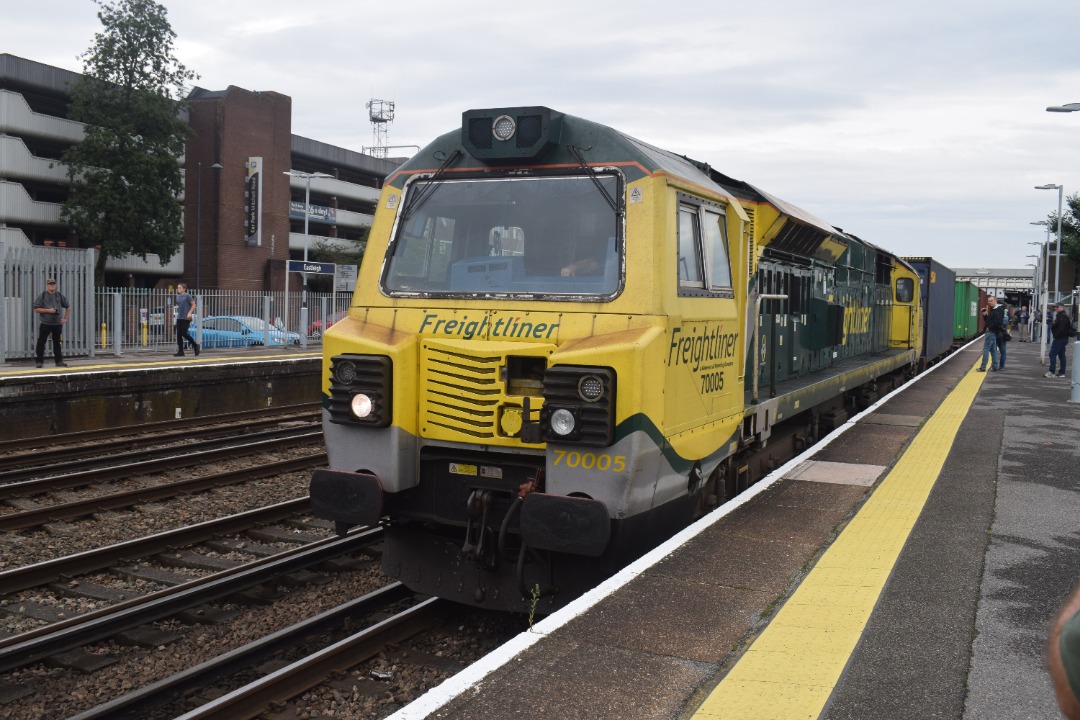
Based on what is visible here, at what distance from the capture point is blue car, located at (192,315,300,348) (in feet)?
92.1

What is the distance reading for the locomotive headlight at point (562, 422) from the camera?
529 centimetres

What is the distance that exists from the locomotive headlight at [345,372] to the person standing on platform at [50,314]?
14367mm

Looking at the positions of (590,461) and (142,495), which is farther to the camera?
(142,495)

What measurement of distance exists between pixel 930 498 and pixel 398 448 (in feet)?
15.4

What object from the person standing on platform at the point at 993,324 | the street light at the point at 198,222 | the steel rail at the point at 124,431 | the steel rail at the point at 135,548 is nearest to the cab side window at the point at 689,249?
Answer: the steel rail at the point at 135,548

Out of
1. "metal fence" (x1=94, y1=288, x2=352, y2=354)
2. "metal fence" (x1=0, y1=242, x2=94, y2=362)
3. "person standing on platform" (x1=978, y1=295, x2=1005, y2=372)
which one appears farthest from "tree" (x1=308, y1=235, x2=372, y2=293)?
"person standing on platform" (x1=978, y1=295, x2=1005, y2=372)

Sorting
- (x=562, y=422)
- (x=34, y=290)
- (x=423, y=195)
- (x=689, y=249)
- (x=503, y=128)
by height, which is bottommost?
(x=562, y=422)

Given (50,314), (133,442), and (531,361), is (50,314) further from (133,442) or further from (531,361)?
(531,361)

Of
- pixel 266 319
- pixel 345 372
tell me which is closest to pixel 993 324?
pixel 266 319

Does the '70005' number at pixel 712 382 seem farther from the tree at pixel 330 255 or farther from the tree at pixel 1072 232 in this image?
the tree at pixel 1072 232

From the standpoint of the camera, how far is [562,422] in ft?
17.4

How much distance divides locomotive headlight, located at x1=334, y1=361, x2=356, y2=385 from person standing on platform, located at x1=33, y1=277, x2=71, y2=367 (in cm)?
1437

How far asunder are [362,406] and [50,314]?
49.1ft

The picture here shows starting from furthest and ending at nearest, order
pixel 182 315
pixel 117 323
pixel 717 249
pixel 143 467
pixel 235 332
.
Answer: pixel 235 332, pixel 182 315, pixel 117 323, pixel 143 467, pixel 717 249
